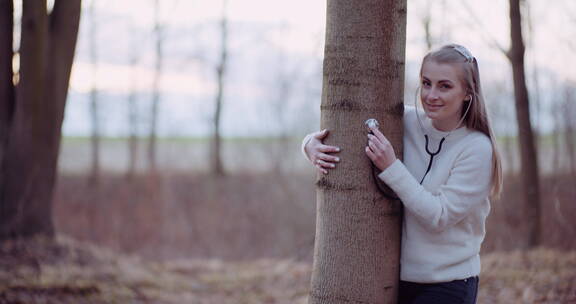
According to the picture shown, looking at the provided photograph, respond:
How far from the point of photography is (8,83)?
8008 millimetres

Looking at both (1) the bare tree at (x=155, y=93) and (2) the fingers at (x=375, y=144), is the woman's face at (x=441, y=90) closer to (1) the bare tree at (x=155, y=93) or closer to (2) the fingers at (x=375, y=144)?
(2) the fingers at (x=375, y=144)

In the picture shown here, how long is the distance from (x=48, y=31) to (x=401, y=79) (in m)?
6.60

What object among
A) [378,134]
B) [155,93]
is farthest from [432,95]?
[155,93]

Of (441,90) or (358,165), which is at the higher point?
(441,90)

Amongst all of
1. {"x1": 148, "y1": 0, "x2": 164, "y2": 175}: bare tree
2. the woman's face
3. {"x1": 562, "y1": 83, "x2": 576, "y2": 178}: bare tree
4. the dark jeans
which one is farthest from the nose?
{"x1": 148, "y1": 0, "x2": 164, "y2": 175}: bare tree

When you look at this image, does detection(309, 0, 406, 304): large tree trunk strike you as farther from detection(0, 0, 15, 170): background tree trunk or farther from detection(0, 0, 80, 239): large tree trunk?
detection(0, 0, 15, 170): background tree trunk

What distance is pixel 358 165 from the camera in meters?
2.70

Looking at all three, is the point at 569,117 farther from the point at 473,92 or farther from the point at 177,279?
the point at 473,92

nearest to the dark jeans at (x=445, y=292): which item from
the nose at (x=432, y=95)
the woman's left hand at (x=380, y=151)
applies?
the woman's left hand at (x=380, y=151)

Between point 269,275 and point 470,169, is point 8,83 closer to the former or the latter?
point 269,275

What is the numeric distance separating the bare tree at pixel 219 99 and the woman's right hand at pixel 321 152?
19845 mm

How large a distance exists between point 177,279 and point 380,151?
6.00 metres

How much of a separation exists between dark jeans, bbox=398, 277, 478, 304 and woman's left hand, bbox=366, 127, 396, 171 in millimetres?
574

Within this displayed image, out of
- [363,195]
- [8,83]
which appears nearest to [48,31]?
[8,83]
